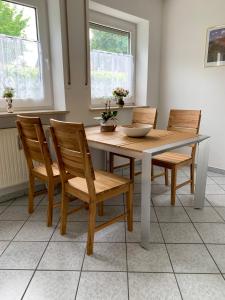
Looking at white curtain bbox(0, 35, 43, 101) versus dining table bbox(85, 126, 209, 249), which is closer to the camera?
dining table bbox(85, 126, 209, 249)

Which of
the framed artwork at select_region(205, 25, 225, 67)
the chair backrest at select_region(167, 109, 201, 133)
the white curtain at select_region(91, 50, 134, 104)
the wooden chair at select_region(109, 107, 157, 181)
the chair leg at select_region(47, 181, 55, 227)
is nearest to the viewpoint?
the chair leg at select_region(47, 181, 55, 227)

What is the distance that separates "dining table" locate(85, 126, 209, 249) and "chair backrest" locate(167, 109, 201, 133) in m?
0.48

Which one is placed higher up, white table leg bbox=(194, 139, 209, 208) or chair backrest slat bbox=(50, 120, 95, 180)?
chair backrest slat bbox=(50, 120, 95, 180)

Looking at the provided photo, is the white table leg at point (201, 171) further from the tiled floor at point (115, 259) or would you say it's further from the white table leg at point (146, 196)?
the white table leg at point (146, 196)

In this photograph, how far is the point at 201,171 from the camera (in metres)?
2.10

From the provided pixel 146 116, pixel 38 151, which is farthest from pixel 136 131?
pixel 146 116

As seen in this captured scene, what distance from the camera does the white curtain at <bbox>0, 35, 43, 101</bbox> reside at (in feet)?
7.38

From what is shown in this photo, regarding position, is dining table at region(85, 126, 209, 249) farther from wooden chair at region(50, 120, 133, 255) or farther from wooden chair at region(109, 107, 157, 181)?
wooden chair at region(109, 107, 157, 181)

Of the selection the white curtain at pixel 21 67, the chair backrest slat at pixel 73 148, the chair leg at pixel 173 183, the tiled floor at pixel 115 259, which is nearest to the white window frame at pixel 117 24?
the white curtain at pixel 21 67

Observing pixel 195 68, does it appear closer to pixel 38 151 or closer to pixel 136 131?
pixel 136 131

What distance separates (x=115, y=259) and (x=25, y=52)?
7.21 ft

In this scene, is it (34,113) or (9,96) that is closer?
(9,96)

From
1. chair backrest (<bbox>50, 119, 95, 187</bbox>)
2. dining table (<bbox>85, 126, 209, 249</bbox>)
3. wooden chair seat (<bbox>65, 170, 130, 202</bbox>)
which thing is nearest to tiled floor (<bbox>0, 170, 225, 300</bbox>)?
dining table (<bbox>85, 126, 209, 249</bbox>)

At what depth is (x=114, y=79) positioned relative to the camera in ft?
10.7
